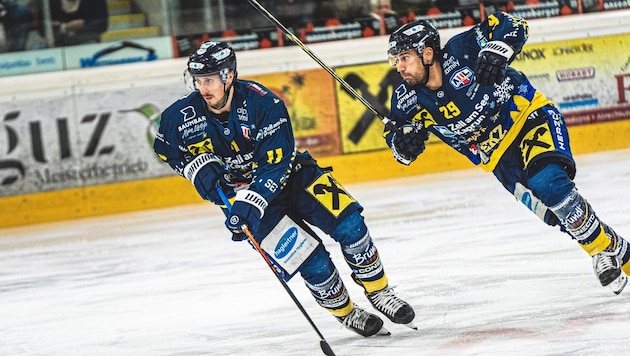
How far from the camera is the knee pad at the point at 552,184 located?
13.6 ft

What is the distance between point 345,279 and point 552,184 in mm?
1851

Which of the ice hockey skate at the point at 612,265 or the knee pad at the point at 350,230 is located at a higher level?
the knee pad at the point at 350,230

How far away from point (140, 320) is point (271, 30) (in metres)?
5.85

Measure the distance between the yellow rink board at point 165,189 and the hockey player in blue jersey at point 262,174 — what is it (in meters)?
5.66

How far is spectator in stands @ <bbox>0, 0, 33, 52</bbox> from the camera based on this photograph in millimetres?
10336

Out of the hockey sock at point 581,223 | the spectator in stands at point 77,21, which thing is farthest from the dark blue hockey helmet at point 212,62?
the spectator in stands at point 77,21

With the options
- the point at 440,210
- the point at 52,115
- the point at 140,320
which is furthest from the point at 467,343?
the point at 52,115

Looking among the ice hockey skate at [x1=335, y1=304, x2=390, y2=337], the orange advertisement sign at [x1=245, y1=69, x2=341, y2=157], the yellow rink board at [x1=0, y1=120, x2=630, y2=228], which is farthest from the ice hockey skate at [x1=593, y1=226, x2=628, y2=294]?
the orange advertisement sign at [x1=245, y1=69, x2=341, y2=157]

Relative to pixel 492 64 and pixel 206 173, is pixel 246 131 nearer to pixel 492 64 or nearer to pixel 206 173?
pixel 206 173

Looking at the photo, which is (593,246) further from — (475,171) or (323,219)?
(475,171)

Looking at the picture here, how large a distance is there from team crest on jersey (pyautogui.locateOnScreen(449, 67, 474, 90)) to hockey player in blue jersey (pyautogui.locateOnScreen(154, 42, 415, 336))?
2.14ft

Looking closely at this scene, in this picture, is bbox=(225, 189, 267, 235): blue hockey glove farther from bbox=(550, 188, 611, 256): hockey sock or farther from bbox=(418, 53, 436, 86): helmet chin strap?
bbox=(550, 188, 611, 256): hockey sock

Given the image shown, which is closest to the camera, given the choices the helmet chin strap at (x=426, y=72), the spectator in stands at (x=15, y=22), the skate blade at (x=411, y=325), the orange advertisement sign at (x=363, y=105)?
the skate blade at (x=411, y=325)

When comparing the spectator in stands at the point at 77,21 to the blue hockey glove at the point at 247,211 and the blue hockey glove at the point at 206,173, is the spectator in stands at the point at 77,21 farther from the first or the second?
the blue hockey glove at the point at 247,211
